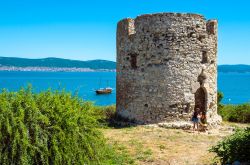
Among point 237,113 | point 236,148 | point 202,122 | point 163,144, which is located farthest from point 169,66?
point 237,113

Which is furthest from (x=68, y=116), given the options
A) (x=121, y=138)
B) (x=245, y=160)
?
(x=121, y=138)

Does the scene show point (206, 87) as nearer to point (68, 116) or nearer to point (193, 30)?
point (193, 30)

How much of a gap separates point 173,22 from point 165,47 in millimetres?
1219

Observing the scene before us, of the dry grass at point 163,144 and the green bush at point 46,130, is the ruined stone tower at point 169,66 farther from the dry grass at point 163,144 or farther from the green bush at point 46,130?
the green bush at point 46,130

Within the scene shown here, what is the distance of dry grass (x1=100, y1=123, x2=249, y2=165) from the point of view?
1305cm

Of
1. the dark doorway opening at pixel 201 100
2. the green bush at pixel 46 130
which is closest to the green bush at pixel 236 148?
the green bush at pixel 46 130

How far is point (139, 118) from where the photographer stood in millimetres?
19031

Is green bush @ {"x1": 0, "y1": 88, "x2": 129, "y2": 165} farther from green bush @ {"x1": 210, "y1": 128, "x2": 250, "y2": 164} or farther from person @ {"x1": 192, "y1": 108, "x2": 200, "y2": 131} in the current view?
person @ {"x1": 192, "y1": 108, "x2": 200, "y2": 131}

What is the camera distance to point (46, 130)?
389 inches

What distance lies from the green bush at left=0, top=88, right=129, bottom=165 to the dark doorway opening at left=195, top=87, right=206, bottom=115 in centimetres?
949

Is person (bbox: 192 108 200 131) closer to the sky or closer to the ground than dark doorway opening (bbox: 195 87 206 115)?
closer to the ground

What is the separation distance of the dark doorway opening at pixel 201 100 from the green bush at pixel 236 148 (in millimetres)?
7333

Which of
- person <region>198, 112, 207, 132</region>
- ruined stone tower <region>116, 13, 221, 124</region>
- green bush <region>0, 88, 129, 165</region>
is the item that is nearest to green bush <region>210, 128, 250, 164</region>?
green bush <region>0, 88, 129, 165</region>

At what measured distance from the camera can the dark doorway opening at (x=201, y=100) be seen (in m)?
19.5
